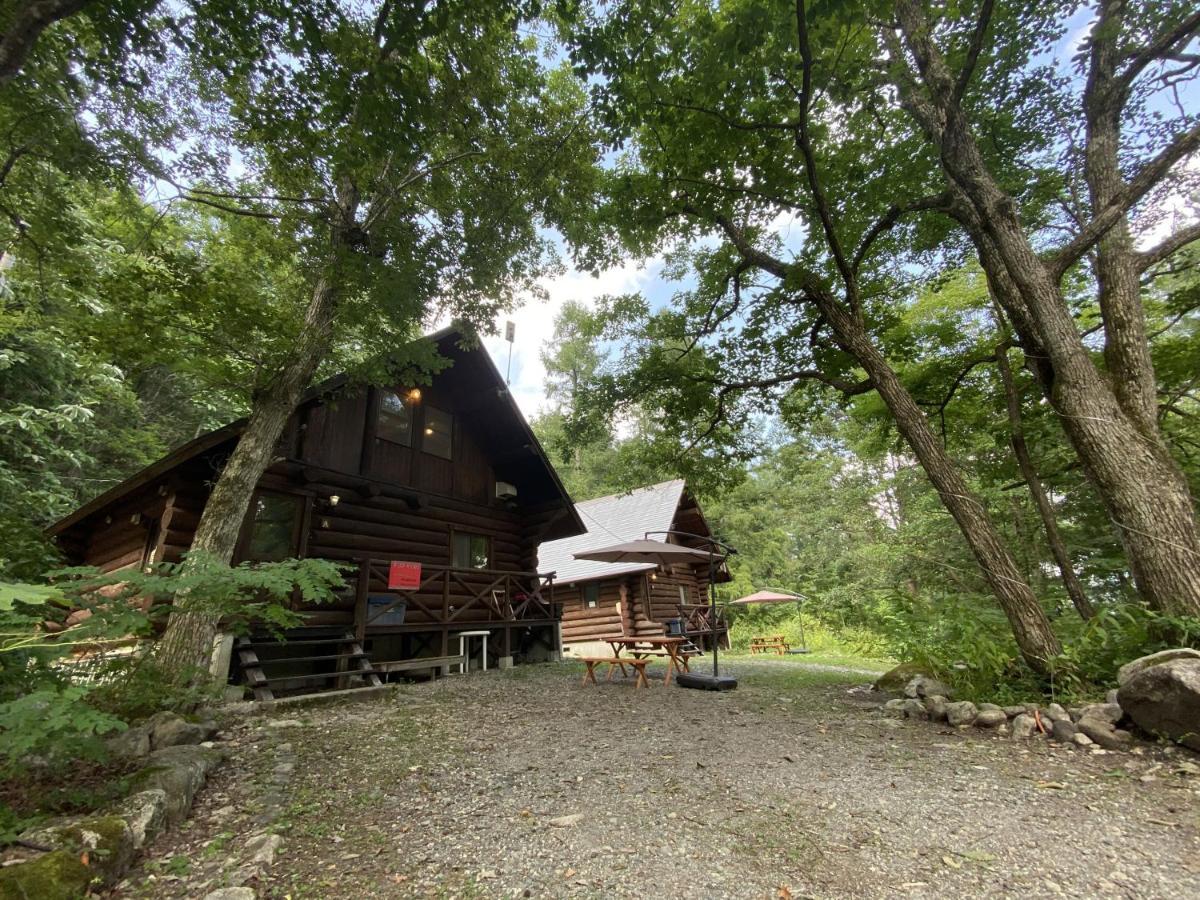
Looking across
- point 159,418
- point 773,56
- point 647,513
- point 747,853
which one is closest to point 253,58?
point 773,56

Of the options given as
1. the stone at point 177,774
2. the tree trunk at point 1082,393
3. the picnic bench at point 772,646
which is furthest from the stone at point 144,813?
the picnic bench at point 772,646

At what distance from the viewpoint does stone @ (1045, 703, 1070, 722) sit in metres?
4.07

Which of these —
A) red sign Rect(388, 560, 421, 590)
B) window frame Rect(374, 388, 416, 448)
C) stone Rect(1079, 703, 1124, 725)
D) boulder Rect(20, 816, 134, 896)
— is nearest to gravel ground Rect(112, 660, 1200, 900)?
boulder Rect(20, 816, 134, 896)

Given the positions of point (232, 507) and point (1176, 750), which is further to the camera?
point (232, 507)

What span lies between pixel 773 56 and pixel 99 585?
7.17m

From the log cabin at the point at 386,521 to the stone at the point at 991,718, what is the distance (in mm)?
7259

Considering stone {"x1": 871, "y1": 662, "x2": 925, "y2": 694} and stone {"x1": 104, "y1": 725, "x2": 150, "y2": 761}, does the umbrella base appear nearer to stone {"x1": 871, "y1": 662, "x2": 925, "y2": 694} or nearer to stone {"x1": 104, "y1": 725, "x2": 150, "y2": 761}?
stone {"x1": 871, "y1": 662, "x2": 925, "y2": 694}

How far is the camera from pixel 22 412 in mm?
10852

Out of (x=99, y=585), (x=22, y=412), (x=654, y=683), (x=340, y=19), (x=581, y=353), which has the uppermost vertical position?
(x=581, y=353)

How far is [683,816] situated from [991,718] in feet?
11.0

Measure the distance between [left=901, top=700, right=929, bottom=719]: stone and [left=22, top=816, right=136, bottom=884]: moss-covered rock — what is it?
6.12 m

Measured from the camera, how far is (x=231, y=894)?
6.92 ft

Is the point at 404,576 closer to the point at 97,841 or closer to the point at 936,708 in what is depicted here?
the point at 97,841

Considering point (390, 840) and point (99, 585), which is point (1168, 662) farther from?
point (99, 585)
